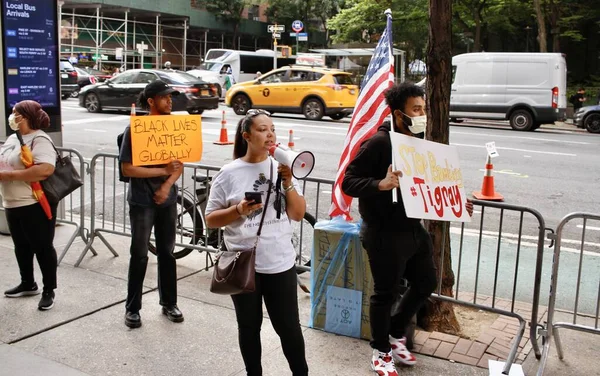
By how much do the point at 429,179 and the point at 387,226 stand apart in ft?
1.35

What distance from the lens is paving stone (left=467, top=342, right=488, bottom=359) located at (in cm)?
442

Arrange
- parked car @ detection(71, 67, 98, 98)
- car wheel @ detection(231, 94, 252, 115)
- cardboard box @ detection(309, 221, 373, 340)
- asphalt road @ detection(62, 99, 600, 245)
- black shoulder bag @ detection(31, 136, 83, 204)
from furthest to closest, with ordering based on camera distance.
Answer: parked car @ detection(71, 67, 98, 98) → car wheel @ detection(231, 94, 252, 115) → asphalt road @ detection(62, 99, 600, 245) → black shoulder bag @ detection(31, 136, 83, 204) → cardboard box @ detection(309, 221, 373, 340)

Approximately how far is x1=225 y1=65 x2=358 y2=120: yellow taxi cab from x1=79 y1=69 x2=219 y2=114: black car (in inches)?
61.3

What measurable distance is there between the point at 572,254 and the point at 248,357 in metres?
4.94

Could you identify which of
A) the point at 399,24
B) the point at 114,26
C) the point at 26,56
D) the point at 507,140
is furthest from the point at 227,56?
the point at 26,56

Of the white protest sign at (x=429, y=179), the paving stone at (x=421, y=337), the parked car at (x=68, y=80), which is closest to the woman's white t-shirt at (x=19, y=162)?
the white protest sign at (x=429, y=179)

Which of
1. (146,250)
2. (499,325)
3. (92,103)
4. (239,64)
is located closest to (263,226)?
(146,250)

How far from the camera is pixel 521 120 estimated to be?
819 inches

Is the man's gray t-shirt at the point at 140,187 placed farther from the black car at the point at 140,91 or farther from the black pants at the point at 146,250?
the black car at the point at 140,91

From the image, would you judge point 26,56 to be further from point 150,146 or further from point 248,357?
point 248,357

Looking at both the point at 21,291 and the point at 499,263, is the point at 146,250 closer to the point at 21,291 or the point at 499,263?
the point at 21,291

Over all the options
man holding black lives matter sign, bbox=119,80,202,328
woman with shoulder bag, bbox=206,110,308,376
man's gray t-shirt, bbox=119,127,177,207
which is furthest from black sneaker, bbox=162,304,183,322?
woman with shoulder bag, bbox=206,110,308,376

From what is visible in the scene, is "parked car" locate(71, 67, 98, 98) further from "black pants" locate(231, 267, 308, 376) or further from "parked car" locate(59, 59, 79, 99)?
"black pants" locate(231, 267, 308, 376)

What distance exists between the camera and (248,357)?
3488mm
